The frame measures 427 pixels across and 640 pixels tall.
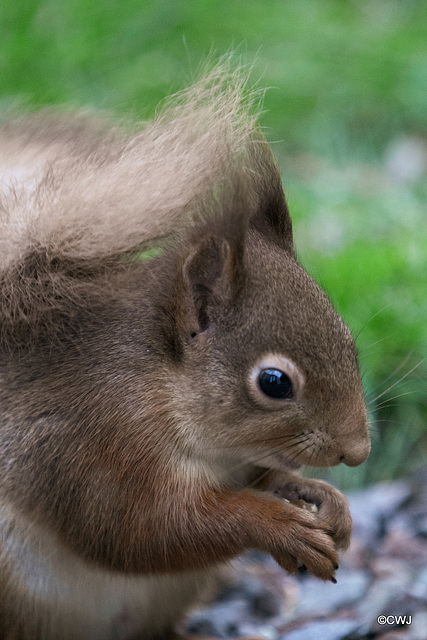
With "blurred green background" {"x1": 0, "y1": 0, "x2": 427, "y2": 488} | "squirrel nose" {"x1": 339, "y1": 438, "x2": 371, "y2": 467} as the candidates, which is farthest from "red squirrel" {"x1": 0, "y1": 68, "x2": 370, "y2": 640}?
"blurred green background" {"x1": 0, "y1": 0, "x2": 427, "y2": 488}

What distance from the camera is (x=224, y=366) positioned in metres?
1.53

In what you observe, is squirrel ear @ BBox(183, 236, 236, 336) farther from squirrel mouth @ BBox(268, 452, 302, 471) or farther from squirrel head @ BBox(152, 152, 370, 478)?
squirrel mouth @ BBox(268, 452, 302, 471)

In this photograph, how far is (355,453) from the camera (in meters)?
1.53

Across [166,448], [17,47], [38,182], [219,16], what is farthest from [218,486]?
[219,16]

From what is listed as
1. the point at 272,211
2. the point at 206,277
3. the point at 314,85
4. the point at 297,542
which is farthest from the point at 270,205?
the point at 314,85

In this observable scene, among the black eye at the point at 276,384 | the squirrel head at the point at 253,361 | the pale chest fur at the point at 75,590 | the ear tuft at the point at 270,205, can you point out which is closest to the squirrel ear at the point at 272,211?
the ear tuft at the point at 270,205

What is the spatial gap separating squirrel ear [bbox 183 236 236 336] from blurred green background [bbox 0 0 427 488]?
129 centimetres

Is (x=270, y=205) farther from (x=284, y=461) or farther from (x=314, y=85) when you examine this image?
(x=314, y=85)

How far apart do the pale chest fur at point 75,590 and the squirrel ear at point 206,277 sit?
1.48 ft

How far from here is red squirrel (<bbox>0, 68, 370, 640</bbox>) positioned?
59.3 inches

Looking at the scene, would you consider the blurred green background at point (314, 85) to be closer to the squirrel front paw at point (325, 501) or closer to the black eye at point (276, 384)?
the squirrel front paw at point (325, 501)

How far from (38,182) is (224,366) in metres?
0.48

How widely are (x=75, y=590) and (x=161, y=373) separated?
1.48 ft

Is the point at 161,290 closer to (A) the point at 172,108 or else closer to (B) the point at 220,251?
(B) the point at 220,251
